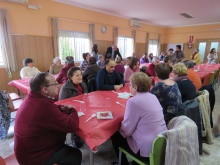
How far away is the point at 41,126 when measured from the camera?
1070 millimetres

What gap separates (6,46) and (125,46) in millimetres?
5602

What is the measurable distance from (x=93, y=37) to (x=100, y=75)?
4084 mm

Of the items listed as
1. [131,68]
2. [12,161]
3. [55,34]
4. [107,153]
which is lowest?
[107,153]

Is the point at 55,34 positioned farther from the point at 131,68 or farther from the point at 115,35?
the point at 131,68

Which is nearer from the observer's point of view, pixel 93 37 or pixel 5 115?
pixel 5 115

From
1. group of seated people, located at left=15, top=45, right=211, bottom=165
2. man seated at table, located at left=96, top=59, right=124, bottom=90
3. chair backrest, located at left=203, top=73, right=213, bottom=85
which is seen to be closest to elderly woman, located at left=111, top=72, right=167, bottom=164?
group of seated people, located at left=15, top=45, right=211, bottom=165

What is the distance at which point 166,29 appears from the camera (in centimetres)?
1073

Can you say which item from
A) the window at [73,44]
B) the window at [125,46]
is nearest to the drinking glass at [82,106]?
the window at [73,44]

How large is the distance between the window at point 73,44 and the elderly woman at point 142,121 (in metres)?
4.63

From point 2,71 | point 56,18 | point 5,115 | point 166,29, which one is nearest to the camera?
point 5,115

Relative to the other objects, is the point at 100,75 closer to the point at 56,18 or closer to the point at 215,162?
the point at 215,162

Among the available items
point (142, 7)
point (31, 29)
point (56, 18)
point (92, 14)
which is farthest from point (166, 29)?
point (31, 29)

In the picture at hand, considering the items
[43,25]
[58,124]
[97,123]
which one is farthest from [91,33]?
[58,124]

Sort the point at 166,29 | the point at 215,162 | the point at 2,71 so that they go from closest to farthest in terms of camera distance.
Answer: the point at 215,162 → the point at 2,71 → the point at 166,29
